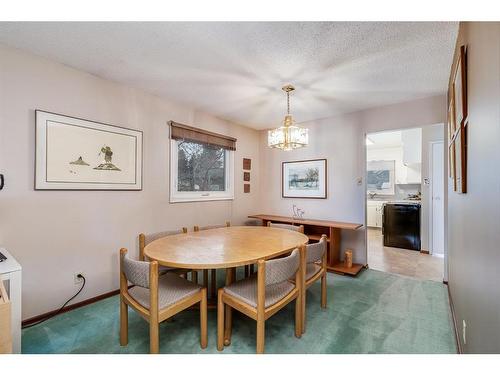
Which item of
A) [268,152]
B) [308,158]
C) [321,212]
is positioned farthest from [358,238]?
[268,152]

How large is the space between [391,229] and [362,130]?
232 centimetres

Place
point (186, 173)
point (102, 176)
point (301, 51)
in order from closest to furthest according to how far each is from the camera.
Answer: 1. point (301, 51)
2. point (102, 176)
3. point (186, 173)

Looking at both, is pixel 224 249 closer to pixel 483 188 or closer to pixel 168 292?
pixel 168 292

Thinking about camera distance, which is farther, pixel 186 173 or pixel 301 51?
pixel 186 173

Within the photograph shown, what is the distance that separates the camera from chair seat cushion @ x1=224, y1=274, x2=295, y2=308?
1.57m

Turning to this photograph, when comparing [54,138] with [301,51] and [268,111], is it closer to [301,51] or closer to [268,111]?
[301,51]

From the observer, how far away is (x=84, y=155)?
224cm

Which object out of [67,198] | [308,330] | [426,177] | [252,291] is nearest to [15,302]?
[67,198]

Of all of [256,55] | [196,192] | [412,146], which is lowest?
[196,192]

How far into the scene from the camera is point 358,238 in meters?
3.38

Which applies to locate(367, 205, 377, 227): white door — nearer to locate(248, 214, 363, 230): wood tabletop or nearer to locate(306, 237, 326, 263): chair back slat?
locate(248, 214, 363, 230): wood tabletop

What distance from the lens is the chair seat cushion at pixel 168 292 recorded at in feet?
5.00

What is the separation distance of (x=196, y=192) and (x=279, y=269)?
2.19 metres

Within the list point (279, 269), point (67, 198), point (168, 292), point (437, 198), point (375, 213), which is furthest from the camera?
point (375, 213)
